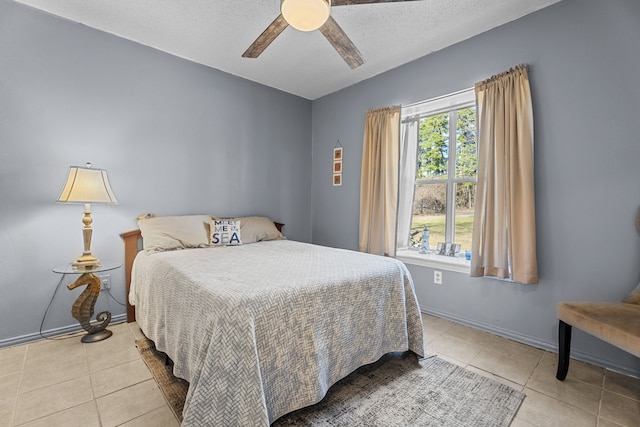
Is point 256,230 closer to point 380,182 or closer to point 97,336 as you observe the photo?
point 380,182

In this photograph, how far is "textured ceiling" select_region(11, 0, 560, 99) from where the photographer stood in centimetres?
213

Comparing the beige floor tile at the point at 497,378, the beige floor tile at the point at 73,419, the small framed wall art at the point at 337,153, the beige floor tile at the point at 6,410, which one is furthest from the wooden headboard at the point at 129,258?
the beige floor tile at the point at 497,378

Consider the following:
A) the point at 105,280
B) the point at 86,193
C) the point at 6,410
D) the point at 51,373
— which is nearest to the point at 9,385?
the point at 51,373

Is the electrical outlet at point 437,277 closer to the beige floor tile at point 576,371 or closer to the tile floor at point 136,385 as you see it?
the tile floor at point 136,385

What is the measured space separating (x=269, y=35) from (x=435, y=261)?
2448 mm

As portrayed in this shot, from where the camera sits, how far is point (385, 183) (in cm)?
310

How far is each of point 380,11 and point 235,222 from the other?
90.8 inches

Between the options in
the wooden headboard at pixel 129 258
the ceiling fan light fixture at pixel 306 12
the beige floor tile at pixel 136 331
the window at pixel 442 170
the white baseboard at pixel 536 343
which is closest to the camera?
the ceiling fan light fixture at pixel 306 12

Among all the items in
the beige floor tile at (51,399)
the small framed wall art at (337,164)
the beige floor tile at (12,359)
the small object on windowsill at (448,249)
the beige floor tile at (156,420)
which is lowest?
the beige floor tile at (12,359)

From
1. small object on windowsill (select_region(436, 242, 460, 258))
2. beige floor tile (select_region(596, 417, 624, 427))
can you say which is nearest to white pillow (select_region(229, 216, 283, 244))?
small object on windowsill (select_region(436, 242, 460, 258))

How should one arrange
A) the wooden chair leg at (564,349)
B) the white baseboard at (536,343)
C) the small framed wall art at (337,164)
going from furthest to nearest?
the small framed wall art at (337,164) < the white baseboard at (536,343) < the wooden chair leg at (564,349)

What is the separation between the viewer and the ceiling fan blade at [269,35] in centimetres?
178

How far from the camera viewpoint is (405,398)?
1.56m

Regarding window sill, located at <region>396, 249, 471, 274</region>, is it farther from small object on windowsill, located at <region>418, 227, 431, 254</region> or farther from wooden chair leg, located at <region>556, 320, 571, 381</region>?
wooden chair leg, located at <region>556, 320, 571, 381</region>
